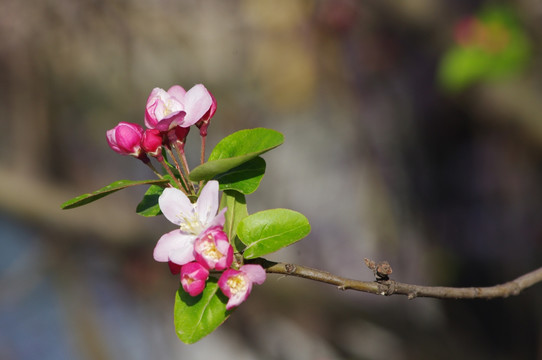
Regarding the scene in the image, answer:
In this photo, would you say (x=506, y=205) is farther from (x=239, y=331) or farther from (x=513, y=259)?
(x=239, y=331)

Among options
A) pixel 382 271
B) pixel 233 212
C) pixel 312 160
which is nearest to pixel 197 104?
pixel 233 212

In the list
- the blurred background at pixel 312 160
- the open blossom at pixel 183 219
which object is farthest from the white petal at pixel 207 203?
the blurred background at pixel 312 160

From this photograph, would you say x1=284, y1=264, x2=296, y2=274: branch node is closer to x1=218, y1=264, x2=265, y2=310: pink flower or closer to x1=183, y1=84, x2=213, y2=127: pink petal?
x1=218, y1=264, x2=265, y2=310: pink flower

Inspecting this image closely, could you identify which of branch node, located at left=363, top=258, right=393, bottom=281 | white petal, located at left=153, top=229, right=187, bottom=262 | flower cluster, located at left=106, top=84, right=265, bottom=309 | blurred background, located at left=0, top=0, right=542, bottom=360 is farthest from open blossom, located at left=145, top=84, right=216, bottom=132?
blurred background, located at left=0, top=0, right=542, bottom=360

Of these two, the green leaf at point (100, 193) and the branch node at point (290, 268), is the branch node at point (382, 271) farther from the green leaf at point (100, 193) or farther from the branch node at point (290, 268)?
the green leaf at point (100, 193)

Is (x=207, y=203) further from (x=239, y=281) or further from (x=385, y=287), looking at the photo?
(x=385, y=287)

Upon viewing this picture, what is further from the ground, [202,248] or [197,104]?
[197,104]
